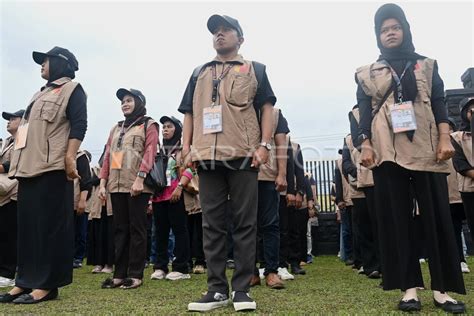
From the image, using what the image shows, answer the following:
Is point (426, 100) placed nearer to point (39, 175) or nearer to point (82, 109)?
point (82, 109)

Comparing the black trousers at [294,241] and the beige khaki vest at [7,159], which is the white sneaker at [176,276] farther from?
the beige khaki vest at [7,159]

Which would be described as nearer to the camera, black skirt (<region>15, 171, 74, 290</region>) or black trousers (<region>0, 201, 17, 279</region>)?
black skirt (<region>15, 171, 74, 290</region>)

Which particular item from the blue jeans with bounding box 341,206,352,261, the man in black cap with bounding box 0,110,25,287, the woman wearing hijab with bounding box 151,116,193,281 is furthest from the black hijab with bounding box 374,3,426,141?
the blue jeans with bounding box 341,206,352,261

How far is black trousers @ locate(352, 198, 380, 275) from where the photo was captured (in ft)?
18.0

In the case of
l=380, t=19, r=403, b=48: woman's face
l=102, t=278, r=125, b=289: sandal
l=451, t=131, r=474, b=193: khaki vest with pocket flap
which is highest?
l=380, t=19, r=403, b=48: woman's face

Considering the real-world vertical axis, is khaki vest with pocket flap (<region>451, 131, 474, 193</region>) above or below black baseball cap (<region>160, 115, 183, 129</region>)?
below

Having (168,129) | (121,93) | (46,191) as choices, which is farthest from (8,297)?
(168,129)

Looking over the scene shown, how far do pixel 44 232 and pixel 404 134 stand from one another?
9.17 ft

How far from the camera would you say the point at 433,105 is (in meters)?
3.27

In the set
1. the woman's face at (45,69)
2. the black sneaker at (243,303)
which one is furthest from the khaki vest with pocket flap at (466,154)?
the woman's face at (45,69)

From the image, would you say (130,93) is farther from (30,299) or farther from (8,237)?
(30,299)

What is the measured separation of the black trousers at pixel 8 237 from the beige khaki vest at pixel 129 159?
109 cm

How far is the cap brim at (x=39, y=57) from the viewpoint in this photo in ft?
13.6

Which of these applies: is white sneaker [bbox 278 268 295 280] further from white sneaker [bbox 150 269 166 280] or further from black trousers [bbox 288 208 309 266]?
white sneaker [bbox 150 269 166 280]
